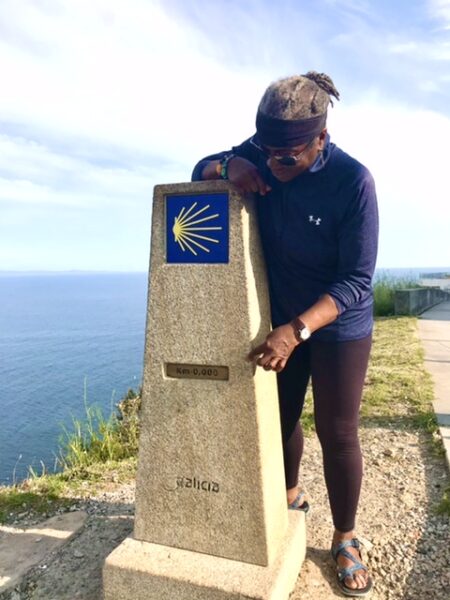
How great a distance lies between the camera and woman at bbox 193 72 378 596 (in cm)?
243

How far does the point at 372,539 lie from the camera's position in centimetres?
337

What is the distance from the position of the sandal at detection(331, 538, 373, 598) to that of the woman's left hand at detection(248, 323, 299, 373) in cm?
121

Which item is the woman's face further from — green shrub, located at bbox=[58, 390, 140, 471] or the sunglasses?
green shrub, located at bbox=[58, 390, 140, 471]

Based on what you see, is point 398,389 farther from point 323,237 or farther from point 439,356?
point 323,237

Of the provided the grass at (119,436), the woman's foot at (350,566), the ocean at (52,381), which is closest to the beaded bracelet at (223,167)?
the woman's foot at (350,566)

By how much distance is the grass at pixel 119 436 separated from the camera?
4.12m

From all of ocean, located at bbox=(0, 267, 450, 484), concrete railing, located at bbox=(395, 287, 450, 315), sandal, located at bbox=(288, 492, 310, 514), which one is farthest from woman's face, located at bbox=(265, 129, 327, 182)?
concrete railing, located at bbox=(395, 287, 450, 315)

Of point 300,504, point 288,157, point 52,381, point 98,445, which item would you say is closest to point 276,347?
point 288,157

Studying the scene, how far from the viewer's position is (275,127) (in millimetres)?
2371

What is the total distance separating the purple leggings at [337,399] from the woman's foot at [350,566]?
0.07 metres

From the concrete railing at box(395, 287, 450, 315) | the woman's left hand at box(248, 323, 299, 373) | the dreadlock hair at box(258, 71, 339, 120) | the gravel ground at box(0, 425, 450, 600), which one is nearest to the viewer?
the dreadlock hair at box(258, 71, 339, 120)

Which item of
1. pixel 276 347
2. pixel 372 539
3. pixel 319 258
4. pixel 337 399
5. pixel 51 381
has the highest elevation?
pixel 319 258

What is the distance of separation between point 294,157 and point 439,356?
704 centimetres

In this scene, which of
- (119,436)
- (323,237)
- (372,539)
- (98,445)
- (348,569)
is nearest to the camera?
(323,237)
